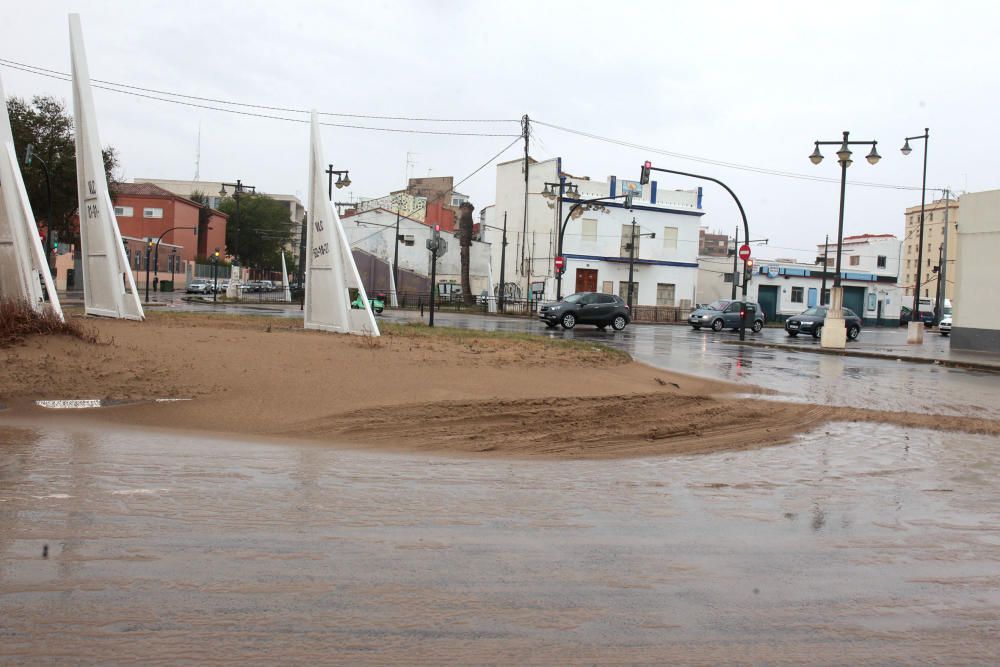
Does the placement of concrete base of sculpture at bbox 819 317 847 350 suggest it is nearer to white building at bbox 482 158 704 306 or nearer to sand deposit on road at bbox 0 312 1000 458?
sand deposit on road at bbox 0 312 1000 458

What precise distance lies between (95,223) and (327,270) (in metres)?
4.90

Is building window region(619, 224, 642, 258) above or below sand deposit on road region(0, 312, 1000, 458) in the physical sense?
above

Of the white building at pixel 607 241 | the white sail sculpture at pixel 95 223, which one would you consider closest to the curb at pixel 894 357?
the white sail sculpture at pixel 95 223

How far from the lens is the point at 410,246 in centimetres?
6769

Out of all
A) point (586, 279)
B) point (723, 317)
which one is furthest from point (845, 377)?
point (586, 279)

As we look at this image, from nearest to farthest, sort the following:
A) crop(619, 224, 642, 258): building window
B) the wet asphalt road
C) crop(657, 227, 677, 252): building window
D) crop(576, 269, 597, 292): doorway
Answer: the wet asphalt road < crop(576, 269, 597, 292): doorway < crop(619, 224, 642, 258): building window < crop(657, 227, 677, 252): building window

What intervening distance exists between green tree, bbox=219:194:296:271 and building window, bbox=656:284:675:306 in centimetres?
4553

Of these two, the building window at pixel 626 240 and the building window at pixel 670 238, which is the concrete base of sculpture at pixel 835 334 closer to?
the building window at pixel 626 240

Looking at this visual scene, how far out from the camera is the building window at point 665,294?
57.5 meters

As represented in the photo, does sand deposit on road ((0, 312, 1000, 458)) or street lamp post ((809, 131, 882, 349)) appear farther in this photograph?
street lamp post ((809, 131, 882, 349))

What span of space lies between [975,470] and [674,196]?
56.3 metres

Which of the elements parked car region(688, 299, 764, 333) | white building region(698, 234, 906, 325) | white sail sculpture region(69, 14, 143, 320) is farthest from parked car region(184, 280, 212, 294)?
white sail sculpture region(69, 14, 143, 320)

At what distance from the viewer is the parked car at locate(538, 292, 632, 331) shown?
3222cm

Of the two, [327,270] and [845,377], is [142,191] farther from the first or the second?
[845,377]
